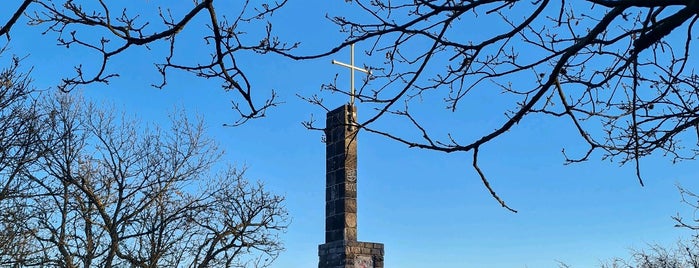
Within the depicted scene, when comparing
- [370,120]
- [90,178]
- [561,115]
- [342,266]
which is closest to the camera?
[370,120]

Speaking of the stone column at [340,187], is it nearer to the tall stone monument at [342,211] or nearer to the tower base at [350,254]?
the tall stone monument at [342,211]

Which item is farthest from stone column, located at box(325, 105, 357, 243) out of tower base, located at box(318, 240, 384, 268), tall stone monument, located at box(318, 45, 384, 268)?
tower base, located at box(318, 240, 384, 268)

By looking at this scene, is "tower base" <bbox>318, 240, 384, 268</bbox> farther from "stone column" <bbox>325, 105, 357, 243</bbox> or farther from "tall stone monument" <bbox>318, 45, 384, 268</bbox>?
"stone column" <bbox>325, 105, 357, 243</bbox>

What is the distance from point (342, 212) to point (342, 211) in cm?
2

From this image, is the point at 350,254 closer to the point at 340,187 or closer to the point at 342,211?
the point at 342,211

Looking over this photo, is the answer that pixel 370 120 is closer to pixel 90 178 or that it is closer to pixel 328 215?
pixel 328 215

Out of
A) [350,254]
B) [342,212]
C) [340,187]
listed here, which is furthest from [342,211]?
[350,254]

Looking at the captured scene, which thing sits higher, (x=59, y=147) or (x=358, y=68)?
(x=358, y=68)

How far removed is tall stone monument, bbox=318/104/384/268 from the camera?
38.4 ft

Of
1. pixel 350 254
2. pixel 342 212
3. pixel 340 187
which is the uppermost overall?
pixel 340 187

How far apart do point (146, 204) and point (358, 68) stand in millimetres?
4277

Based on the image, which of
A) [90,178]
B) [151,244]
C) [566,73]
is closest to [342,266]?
[151,244]

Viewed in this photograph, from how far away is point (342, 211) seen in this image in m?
11.9

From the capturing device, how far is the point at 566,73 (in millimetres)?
3754
